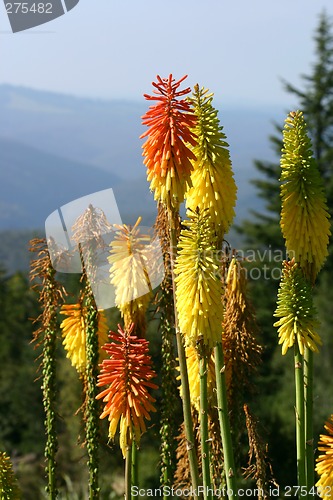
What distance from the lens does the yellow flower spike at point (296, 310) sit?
4906mm

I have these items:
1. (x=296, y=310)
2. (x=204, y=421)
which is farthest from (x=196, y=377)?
(x=296, y=310)

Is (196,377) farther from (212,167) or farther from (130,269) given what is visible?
(212,167)

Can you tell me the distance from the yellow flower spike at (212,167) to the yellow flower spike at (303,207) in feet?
1.35

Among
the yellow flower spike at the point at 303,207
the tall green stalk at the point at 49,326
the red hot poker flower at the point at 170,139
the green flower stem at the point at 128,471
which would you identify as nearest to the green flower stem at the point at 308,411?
the yellow flower spike at the point at 303,207

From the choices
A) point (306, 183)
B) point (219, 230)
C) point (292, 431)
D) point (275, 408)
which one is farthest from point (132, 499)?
point (275, 408)

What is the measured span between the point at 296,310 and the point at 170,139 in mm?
1350

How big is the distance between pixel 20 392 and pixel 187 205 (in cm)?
4052

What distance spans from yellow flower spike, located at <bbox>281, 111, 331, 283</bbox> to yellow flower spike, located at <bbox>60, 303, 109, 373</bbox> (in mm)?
1664

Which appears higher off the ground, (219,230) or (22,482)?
(219,230)

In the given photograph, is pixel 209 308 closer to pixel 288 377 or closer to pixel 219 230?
pixel 219 230

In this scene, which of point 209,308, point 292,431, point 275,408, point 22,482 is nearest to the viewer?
point 209,308

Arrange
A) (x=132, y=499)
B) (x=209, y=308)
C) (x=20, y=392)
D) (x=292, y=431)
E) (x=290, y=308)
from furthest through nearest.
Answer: (x=20, y=392)
(x=292, y=431)
(x=132, y=499)
(x=290, y=308)
(x=209, y=308)

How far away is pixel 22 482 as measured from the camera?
26.2 metres

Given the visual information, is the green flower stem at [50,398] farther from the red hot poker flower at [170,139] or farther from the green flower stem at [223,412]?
the red hot poker flower at [170,139]
